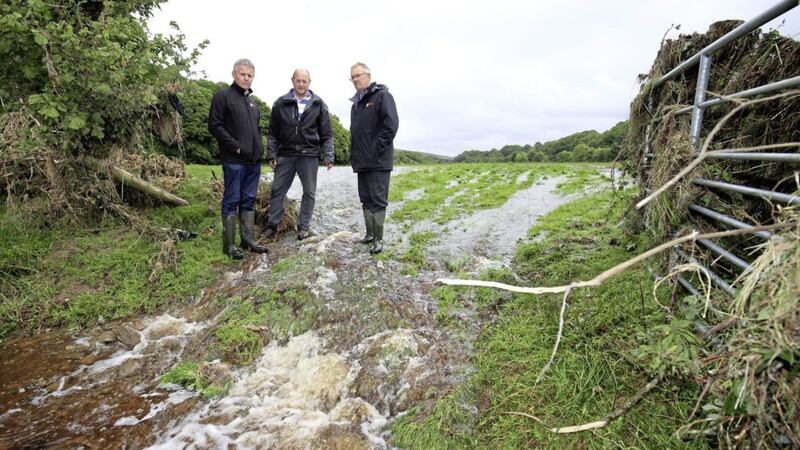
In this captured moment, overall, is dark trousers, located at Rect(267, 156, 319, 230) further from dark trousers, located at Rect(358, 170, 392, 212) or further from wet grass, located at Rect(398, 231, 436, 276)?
wet grass, located at Rect(398, 231, 436, 276)

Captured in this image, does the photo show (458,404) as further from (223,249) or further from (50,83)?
(50,83)

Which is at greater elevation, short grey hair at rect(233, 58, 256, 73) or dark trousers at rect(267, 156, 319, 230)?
short grey hair at rect(233, 58, 256, 73)

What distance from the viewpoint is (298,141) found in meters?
6.20

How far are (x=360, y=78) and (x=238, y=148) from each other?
6.47ft

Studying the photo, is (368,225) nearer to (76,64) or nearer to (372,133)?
(372,133)

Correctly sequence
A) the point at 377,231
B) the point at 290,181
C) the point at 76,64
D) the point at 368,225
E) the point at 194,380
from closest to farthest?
the point at 194,380
the point at 76,64
the point at 377,231
the point at 368,225
the point at 290,181

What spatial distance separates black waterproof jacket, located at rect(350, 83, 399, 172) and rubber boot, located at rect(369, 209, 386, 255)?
2.33ft

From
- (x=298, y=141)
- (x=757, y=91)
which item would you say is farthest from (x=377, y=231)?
(x=757, y=91)

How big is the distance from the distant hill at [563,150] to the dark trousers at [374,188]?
46772 mm

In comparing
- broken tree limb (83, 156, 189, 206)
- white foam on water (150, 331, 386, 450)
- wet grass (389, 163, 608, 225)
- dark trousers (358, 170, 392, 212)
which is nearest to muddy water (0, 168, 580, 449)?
white foam on water (150, 331, 386, 450)

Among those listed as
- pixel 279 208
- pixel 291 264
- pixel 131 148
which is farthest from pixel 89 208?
pixel 291 264

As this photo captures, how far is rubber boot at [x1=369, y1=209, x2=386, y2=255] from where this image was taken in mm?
6137

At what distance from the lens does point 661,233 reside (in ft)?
11.8

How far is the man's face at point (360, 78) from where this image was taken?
5715 mm
